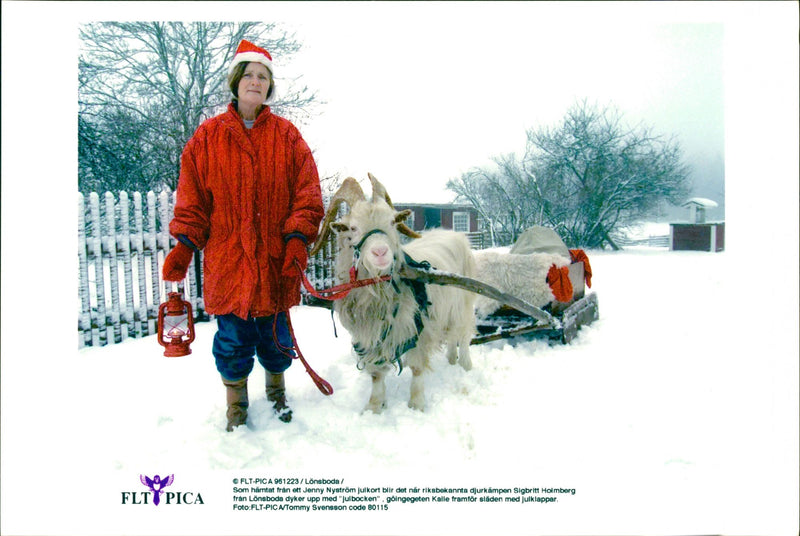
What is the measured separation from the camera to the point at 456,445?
2.05m

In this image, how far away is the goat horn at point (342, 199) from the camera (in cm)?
213

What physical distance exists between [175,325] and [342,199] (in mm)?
1043

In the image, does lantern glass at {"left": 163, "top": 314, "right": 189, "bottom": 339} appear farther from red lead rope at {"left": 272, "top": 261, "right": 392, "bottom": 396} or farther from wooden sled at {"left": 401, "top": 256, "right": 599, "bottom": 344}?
wooden sled at {"left": 401, "top": 256, "right": 599, "bottom": 344}

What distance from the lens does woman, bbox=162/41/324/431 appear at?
1896 millimetres

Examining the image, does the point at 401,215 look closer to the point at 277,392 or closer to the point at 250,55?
the point at 250,55

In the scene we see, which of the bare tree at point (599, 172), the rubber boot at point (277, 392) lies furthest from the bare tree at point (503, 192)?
the rubber boot at point (277, 392)

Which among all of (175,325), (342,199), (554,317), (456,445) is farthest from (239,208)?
(554,317)

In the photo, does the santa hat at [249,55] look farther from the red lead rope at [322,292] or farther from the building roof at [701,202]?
the building roof at [701,202]

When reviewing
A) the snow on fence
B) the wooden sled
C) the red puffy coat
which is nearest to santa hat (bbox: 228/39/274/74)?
the red puffy coat

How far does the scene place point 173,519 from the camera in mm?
1975

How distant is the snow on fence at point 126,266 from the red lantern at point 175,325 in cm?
31

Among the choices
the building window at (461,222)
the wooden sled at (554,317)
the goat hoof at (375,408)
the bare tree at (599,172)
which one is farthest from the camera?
the wooden sled at (554,317)
